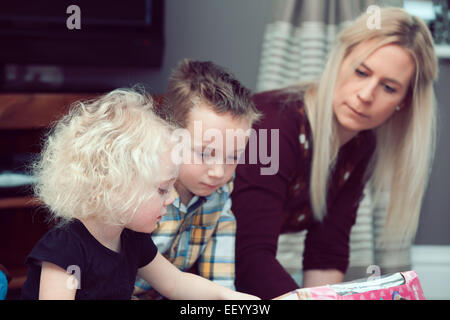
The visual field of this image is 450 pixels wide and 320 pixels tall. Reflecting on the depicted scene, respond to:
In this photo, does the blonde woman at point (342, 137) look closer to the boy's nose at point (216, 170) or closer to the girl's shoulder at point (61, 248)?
the boy's nose at point (216, 170)

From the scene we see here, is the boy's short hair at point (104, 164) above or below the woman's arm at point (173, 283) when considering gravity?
above

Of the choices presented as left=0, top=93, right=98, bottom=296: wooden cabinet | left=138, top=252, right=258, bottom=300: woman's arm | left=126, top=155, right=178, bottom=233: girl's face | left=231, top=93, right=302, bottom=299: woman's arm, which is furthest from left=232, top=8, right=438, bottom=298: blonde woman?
left=0, top=93, right=98, bottom=296: wooden cabinet

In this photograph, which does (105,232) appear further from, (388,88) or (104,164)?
(388,88)

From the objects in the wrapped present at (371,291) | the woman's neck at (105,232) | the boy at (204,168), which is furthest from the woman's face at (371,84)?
the woman's neck at (105,232)

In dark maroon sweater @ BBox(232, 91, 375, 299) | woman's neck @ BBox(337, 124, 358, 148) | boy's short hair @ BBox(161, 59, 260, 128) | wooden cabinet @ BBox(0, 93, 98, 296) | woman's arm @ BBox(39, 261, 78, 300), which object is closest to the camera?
woman's arm @ BBox(39, 261, 78, 300)

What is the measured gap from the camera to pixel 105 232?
1.84ft

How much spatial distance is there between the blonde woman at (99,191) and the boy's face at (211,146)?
0.15ft

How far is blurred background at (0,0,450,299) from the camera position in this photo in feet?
3.34

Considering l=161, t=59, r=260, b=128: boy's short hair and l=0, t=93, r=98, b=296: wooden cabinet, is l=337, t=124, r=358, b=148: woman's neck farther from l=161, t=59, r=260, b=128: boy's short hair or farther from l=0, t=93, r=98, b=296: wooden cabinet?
l=0, t=93, r=98, b=296: wooden cabinet

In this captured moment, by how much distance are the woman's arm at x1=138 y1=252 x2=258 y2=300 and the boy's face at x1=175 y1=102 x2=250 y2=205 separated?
10 cm

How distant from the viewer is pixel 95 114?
0.55 m

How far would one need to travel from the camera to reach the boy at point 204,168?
61cm

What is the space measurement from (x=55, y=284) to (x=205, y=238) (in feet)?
0.82
